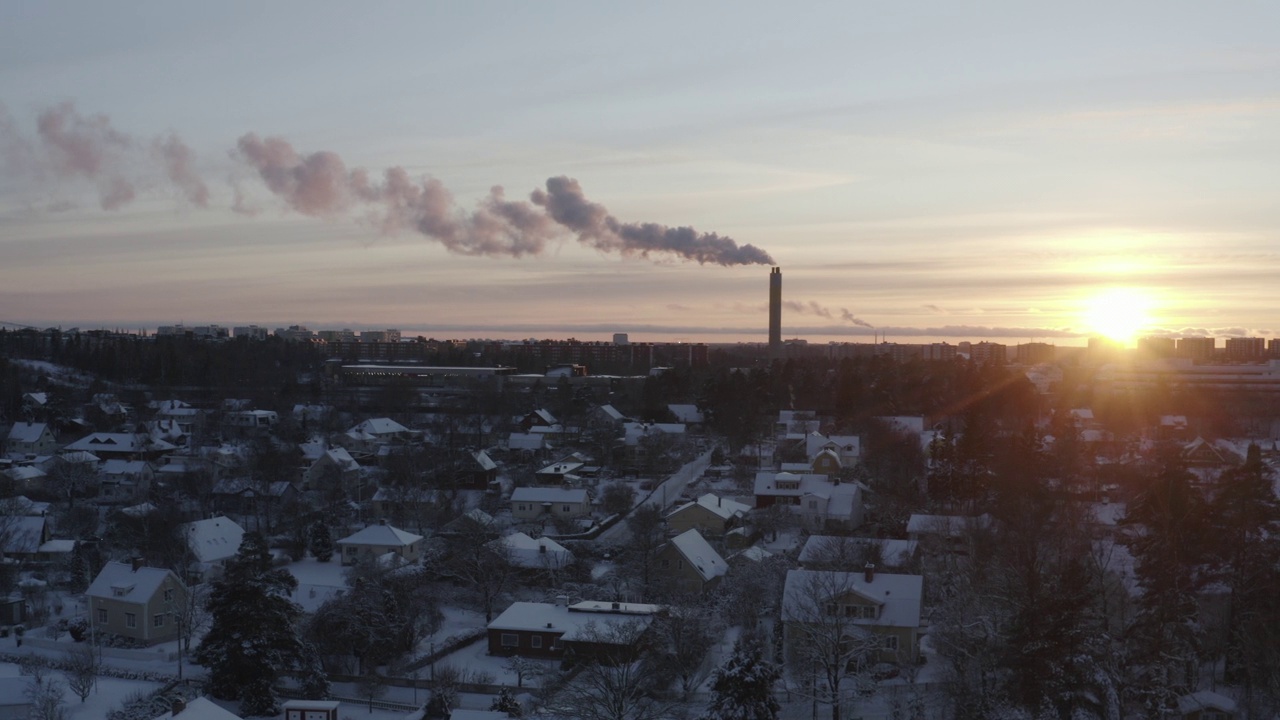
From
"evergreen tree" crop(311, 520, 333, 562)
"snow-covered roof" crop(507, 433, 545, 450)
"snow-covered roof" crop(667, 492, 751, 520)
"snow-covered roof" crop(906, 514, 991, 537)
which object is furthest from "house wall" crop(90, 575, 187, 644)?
"snow-covered roof" crop(507, 433, 545, 450)

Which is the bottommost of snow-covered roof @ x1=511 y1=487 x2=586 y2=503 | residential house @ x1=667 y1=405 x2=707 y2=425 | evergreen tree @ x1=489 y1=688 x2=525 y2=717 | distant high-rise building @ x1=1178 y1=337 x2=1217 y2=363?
evergreen tree @ x1=489 y1=688 x2=525 y2=717

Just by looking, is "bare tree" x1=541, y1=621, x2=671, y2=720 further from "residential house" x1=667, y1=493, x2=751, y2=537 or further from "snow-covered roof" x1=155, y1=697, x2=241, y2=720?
"residential house" x1=667, y1=493, x2=751, y2=537

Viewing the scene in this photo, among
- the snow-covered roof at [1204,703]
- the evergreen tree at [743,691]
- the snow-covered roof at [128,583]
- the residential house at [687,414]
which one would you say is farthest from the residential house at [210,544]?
the residential house at [687,414]

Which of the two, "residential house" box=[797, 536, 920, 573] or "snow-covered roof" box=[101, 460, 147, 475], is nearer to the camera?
"residential house" box=[797, 536, 920, 573]

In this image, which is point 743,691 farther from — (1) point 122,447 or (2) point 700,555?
(1) point 122,447

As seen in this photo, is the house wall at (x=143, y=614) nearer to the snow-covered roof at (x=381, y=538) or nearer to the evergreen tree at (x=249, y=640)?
the evergreen tree at (x=249, y=640)

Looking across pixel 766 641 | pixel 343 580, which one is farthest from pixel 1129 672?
pixel 343 580
